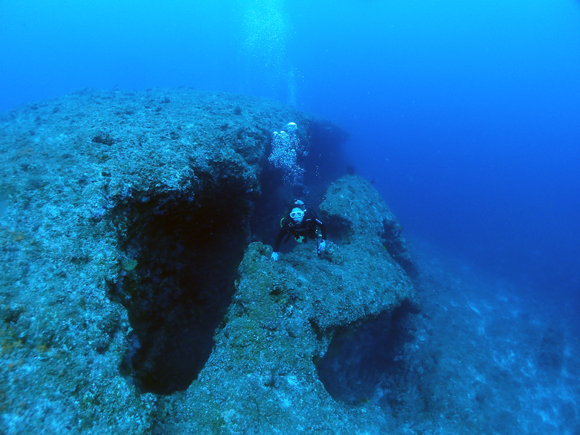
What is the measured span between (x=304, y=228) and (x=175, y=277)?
282 centimetres

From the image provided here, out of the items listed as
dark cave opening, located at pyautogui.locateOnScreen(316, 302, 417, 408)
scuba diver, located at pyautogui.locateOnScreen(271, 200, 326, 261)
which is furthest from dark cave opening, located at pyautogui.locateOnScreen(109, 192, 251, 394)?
dark cave opening, located at pyautogui.locateOnScreen(316, 302, 417, 408)

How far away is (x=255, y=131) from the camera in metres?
8.70

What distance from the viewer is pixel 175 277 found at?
14.6 ft

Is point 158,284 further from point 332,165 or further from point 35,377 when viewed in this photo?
point 332,165

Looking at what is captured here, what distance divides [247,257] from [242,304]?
846 mm

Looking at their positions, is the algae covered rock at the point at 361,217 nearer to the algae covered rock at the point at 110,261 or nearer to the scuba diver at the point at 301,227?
the scuba diver at the point at 301,227

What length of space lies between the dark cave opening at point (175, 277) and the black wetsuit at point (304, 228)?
104cm

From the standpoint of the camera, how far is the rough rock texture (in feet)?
8.07

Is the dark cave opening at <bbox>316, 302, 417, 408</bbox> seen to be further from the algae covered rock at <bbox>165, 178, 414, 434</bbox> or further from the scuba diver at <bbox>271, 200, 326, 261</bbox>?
the scuba diver at <bbox>271, 200, 326, 261</bbox>

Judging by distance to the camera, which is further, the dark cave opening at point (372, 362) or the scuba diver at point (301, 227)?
the scuba diver at point (301, 227)

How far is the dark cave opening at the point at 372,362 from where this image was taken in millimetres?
5844

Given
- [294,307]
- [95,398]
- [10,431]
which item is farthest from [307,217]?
[10,431]

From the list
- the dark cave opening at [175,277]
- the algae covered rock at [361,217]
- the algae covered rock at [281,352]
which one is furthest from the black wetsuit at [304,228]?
the algae covered rock at [361,217]

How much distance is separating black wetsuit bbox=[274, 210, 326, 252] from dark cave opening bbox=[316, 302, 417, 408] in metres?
2.12
